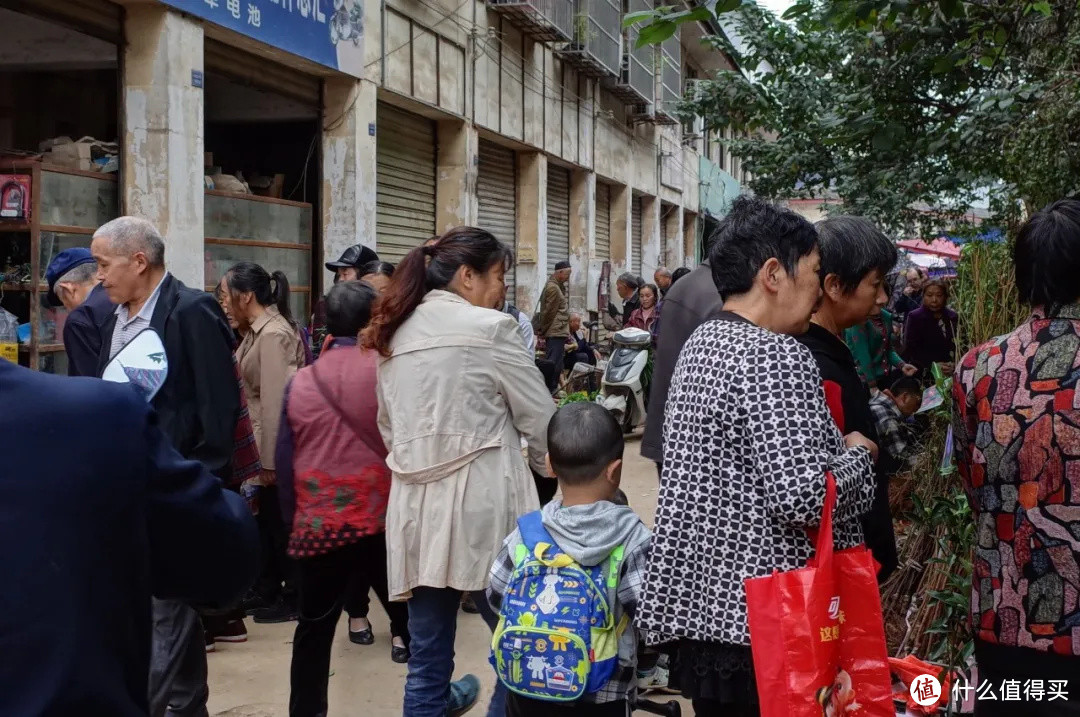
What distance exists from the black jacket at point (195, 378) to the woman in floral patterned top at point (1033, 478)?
245 centimetres

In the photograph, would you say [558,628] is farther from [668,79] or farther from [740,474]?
[668,79]

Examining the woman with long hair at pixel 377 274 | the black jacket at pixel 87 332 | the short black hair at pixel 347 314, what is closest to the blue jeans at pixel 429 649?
the short black hair at pixel 347 314

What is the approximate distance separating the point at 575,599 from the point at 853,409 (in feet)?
2.68

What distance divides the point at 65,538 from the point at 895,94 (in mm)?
7739

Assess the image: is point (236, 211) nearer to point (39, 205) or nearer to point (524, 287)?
point (39, 205)

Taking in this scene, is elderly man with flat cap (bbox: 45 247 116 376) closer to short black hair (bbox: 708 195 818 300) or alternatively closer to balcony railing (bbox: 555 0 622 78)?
short black hair (bbox: 708 195 818 300)

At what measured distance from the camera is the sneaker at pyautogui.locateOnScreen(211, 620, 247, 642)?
518 cm

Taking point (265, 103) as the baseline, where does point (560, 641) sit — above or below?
below

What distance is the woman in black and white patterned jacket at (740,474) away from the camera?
221 cm

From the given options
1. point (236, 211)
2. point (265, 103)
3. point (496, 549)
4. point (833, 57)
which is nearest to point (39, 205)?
point (236, 211)

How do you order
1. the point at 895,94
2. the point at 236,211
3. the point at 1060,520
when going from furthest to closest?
the point at 236,211, the point at 895,94, the point at 1060,520

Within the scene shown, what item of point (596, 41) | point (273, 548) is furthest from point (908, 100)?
point (596, 41)

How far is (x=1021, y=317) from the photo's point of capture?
14.3ft

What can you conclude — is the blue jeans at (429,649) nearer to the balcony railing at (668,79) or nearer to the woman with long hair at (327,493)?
the woman with long hair at (327,493)
